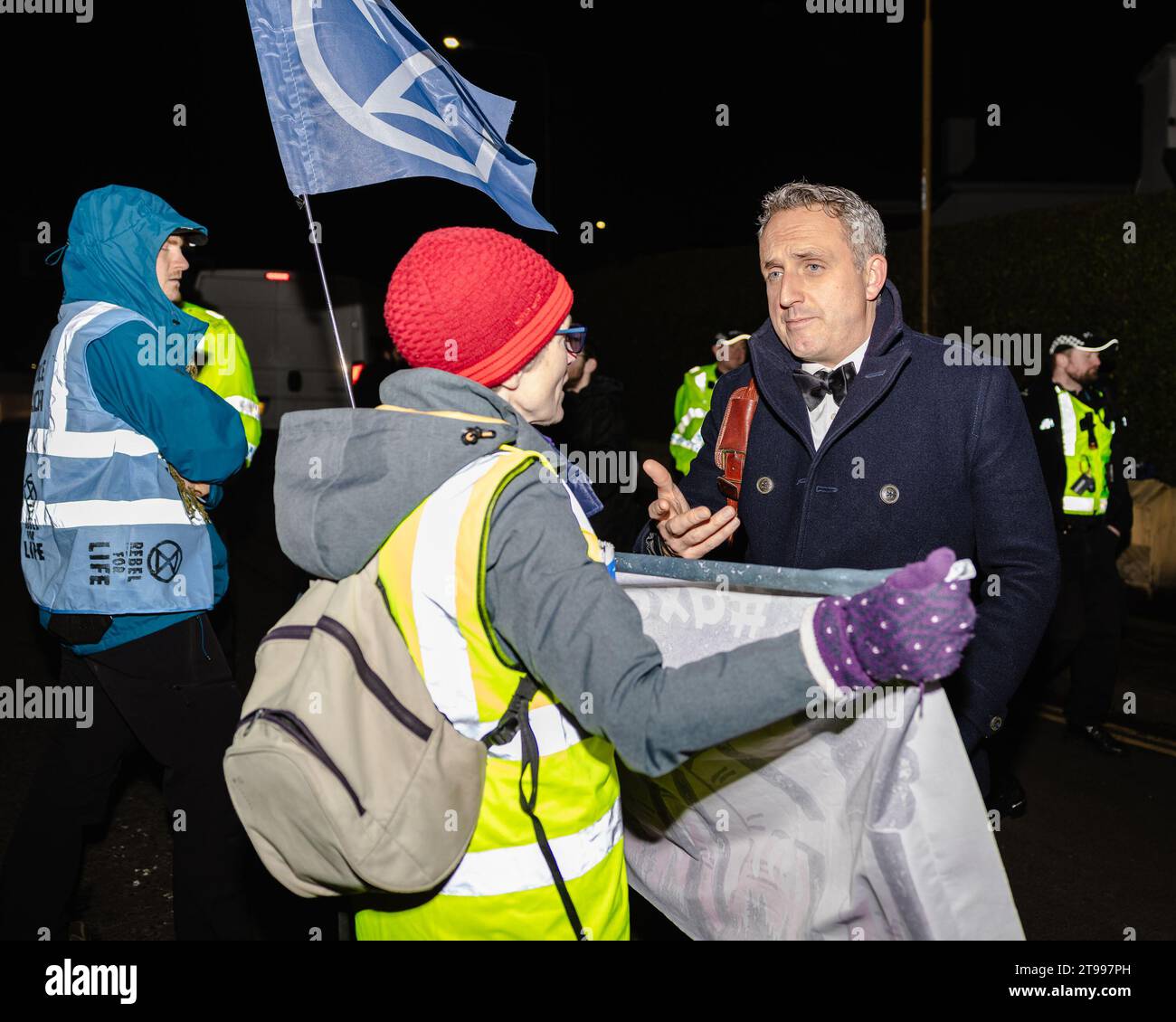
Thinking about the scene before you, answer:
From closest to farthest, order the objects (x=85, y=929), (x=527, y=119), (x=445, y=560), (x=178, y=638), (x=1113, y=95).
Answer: (x=445, y=560) → (x=178, y=638) → (x=85, y=929) → (x=527, y=119) → (x=1113, y=95)

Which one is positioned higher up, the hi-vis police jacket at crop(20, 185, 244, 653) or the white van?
the white van

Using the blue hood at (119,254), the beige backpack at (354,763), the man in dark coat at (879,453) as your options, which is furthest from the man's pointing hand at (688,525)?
the blue hood at (119,254)

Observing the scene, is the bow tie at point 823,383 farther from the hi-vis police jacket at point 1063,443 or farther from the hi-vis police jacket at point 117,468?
the hi-vis police jacket at point 1063,443

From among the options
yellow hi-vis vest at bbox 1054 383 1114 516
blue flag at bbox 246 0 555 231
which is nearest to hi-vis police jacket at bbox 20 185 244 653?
blue flag at bbox 246 0 555 231

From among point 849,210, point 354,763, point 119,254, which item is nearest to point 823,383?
point 849,210

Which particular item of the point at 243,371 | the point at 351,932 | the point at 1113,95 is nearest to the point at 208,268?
the point at 243,371

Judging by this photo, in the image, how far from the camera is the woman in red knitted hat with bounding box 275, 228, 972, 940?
161cm

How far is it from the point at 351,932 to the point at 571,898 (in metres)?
0.63

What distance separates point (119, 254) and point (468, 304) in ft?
6.10

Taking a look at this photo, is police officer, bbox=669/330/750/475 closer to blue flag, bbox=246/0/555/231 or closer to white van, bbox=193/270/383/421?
blue flag, bbox=246/0/555/231

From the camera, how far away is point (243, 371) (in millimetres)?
4047

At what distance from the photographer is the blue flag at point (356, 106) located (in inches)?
136

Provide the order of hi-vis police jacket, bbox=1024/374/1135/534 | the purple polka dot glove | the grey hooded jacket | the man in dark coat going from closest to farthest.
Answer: the purple polka dot glove → the grey hooded jacket → the man in dark coat → hi-vis police jacket, bbox=1024/374/1135/534

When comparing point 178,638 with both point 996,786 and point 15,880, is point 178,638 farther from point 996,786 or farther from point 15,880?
point 996,786
